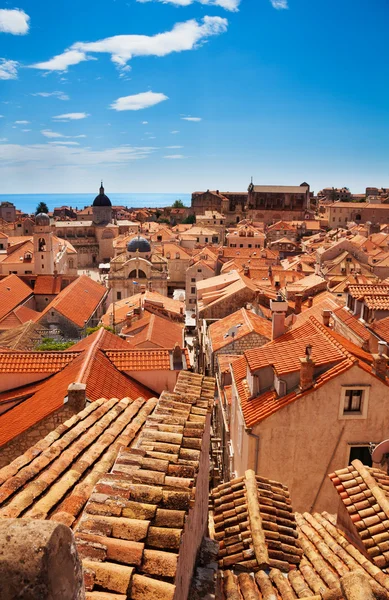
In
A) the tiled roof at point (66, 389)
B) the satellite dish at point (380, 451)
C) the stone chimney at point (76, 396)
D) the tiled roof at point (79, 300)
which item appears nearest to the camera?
the satellite dish at point (380, 451)

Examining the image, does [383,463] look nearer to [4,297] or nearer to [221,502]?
[221,502]

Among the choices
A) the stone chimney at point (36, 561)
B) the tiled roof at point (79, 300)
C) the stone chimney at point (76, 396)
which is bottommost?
the tiled roof at point (79, 300)

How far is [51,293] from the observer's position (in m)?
46.4

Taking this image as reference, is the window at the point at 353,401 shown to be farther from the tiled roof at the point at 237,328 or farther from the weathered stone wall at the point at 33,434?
the tiled roof at the point at 237,328

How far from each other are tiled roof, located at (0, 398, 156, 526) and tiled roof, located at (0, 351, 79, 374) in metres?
7.64

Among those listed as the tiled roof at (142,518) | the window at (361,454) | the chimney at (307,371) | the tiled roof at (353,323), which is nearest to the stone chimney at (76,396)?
the chimney at (307,371)

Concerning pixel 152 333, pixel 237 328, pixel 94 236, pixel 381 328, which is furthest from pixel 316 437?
pixel 94 236

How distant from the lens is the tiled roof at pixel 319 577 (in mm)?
4453

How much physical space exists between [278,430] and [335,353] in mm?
2355

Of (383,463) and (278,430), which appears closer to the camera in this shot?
(383,463)

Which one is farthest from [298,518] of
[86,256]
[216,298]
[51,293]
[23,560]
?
[86,256]

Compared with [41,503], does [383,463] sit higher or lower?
lower

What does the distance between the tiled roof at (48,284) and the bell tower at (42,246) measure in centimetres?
793

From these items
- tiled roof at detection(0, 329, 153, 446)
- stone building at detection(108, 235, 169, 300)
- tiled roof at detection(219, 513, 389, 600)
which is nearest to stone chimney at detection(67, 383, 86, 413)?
tiled roof at detection(0, 329, 153, 446)
